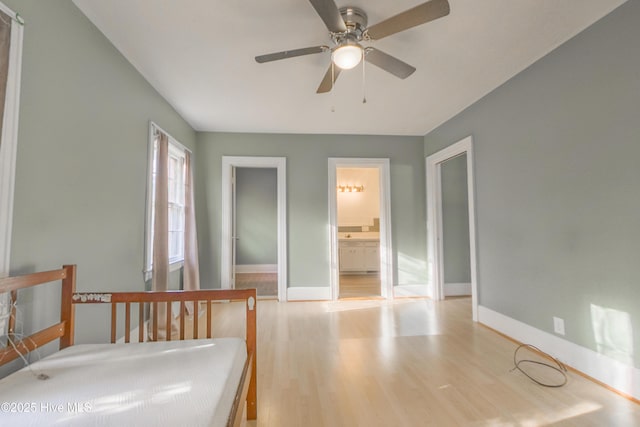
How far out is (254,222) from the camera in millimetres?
7102

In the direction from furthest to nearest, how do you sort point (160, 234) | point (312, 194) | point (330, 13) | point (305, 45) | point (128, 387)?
point (312, 194)
point (160, 234)
point (305, 45)
point (330, 13)
point (128, 387)

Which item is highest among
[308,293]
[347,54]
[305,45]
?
[305,45]

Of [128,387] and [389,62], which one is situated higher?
[389,62]

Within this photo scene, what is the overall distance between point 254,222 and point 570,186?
6.07 m

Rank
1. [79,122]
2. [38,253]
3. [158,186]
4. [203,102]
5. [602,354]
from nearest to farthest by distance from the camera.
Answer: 1. [38,253]
2. [79,122]
3. [602,354]
4. [158,186]
5. [203,102]

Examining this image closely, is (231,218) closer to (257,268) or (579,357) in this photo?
(257,268)

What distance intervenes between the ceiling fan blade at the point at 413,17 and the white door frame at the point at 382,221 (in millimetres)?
2655

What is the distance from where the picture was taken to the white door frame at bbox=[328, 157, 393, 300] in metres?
4.30

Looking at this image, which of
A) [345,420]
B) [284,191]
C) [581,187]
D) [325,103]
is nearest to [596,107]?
[581,187]

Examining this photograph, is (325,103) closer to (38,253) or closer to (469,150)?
(469,150)

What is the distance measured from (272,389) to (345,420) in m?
0.56

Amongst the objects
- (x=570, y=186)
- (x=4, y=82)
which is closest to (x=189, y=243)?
(x=4, y=82)

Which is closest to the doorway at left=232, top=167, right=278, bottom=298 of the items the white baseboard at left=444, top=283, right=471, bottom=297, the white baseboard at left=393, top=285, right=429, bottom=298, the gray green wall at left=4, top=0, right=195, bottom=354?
the white baseboard at left=393, top=285, right=429, bottom=298

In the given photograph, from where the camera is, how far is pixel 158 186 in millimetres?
2846
